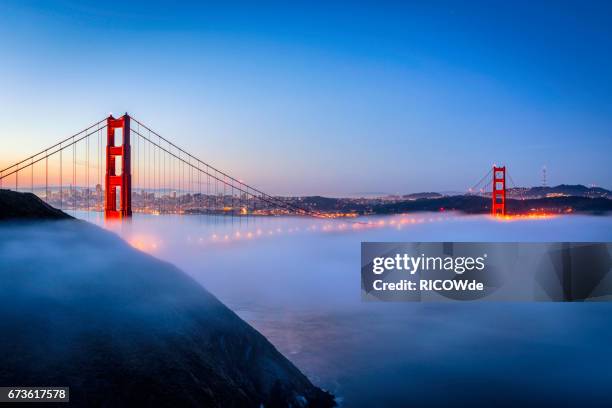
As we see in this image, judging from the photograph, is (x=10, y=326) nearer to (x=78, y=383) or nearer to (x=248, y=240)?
(x=78, y=383)

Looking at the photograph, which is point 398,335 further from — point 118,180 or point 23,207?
point 23,207

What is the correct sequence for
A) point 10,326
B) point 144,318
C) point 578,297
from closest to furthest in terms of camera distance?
point 10,326 < point 144,318 < point 578,297

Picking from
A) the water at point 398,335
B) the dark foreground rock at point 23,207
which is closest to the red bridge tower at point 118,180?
the water at point 398,335

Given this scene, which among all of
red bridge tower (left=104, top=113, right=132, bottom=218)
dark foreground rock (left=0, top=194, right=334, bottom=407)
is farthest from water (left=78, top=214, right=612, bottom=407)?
dark foreground rock (left=0, top=194, right=334, bottom=407)

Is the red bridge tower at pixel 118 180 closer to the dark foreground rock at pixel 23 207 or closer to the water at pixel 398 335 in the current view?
the water at pixel 398 335

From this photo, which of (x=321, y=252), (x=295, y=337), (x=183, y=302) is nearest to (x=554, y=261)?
(x=321, y=252)
